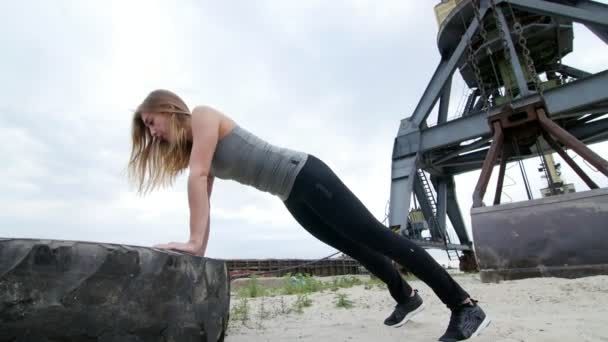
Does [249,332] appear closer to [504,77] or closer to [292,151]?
[292,151]

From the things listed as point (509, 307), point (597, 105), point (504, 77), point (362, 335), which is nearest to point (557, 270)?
point (509, 307)

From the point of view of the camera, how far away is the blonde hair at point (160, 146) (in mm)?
1926

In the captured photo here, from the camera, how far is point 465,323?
1980mm

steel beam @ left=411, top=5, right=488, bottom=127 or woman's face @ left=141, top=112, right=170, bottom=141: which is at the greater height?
steel beam @ left=411, top=5, right=488, bottom=127

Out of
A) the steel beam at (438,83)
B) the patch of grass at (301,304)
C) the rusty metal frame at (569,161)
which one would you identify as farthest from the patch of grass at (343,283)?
the steel beam at (438,83)

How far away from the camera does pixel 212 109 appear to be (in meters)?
1.87

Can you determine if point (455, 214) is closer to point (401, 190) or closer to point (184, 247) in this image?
point (401, 190)

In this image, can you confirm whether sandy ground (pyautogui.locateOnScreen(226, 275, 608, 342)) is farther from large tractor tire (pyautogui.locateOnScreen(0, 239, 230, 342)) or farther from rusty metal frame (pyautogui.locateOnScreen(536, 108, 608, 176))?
rusty metal frame (pyautogui.locateOnScreen(536, 108, 608, 176))

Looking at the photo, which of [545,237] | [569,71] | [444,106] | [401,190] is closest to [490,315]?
[545,237]

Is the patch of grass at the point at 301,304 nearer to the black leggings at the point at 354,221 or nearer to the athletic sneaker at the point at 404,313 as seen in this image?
the athletic sneaker at the point at 404,313

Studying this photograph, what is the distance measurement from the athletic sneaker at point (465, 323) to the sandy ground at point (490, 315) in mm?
49

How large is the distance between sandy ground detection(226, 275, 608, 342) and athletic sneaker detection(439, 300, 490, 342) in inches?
1.9

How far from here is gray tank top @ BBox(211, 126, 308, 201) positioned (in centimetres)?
192

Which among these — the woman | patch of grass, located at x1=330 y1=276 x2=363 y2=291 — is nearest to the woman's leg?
the woman
